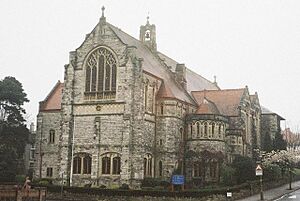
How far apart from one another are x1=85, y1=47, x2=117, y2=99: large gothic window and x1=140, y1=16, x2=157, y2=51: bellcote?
510 inches

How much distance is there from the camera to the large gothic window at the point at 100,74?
2128 inches

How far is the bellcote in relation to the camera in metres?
66.9

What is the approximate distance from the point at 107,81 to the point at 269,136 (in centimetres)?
3033

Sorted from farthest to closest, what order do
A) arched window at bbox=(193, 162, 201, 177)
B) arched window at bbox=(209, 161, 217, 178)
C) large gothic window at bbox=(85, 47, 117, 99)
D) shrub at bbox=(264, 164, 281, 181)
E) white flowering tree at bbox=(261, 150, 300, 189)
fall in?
white flowering tree at bbox=(261, 150, 300, 189)
shrub at bbox=(264, 164, 281, 181)
arched window at bbox=(193, 162, 201, 177)
arched window at bbox=(209, 161, 217, 178)
large gothic window at bbox=(85, 47, 117, 99)

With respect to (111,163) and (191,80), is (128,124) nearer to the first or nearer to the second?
(111,163)

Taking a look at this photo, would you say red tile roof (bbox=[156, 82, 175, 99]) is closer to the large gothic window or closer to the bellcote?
the large gothic window

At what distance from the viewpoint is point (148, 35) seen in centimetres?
6762

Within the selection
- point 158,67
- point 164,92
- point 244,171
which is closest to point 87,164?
point 164,92

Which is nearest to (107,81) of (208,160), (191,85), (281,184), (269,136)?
(208,160)

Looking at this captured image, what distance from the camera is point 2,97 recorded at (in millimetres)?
69250

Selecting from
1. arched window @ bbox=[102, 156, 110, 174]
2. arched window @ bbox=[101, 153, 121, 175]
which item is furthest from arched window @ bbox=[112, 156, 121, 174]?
arched window @ bbox=[102, 156, 110, 174]

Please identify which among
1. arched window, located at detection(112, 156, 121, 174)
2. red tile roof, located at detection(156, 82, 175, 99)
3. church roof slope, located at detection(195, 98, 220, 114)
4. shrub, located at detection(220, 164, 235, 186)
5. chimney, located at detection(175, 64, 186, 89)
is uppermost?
chimney, located at detection(175, 64, 186, 89)

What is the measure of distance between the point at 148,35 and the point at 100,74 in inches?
594

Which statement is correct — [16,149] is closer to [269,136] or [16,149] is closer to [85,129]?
[85,129]
